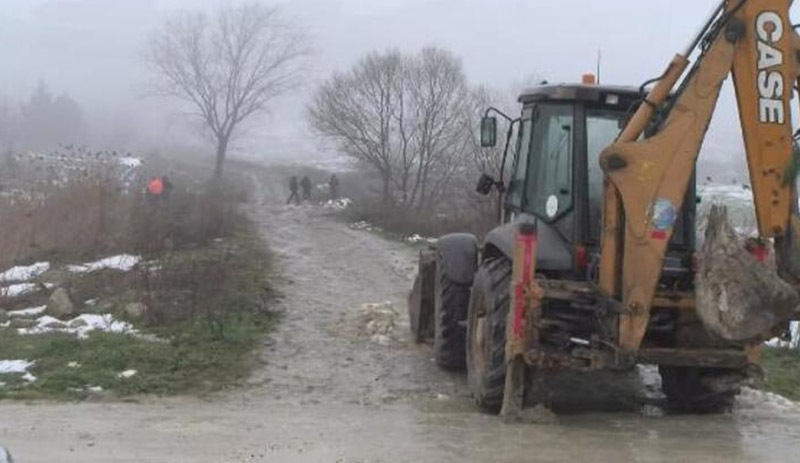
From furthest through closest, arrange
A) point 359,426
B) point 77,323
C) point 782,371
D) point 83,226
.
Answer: point 83,226 → point 77,323 → point 782,371 → point 359,426

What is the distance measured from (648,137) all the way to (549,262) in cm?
133

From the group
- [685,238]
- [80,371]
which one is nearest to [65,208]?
[80,371]

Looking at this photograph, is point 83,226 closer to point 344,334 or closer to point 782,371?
point 344,334

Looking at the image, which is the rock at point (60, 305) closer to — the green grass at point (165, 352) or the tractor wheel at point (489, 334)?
the green grass at point (165, 352)

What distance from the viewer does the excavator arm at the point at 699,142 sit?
23.1ft

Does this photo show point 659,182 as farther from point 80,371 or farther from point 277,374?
point 80,371

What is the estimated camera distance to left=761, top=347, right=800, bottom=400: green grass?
10.0 m

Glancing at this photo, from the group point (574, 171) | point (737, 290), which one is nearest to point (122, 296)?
point (574, 171)

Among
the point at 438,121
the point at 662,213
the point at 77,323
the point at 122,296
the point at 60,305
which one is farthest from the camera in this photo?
the point at 438,121

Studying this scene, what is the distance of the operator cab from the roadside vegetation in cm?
376

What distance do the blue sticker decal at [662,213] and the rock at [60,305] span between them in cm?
943

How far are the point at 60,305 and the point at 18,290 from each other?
2.02 metres

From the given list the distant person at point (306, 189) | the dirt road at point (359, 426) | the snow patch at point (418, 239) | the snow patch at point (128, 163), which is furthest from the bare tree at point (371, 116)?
the dirt road at point (359, 426)

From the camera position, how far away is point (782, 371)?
436 inches
